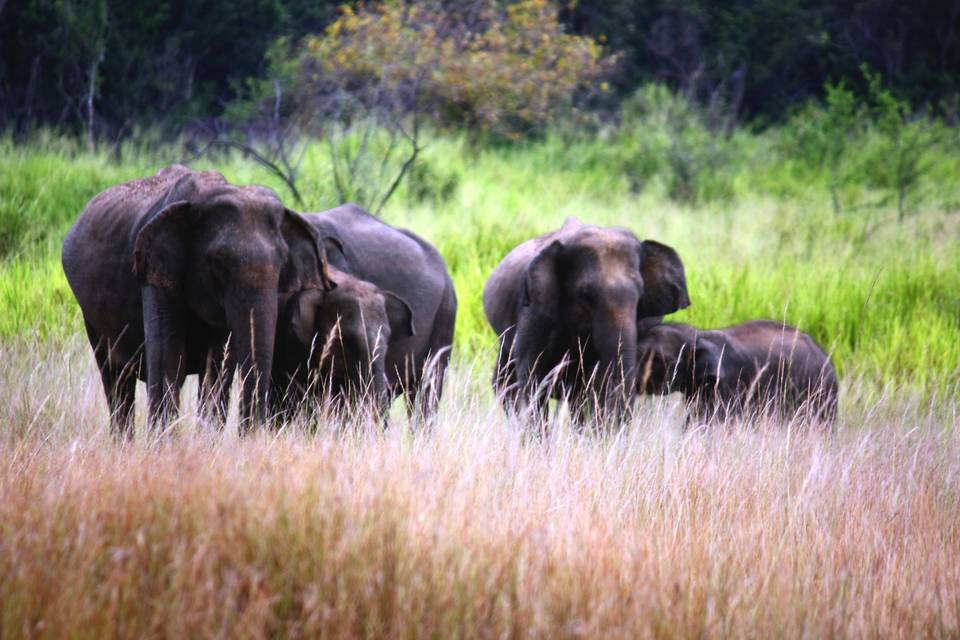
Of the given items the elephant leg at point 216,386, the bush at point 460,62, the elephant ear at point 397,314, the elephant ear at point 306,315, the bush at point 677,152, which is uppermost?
the elephant ear at point 306,315

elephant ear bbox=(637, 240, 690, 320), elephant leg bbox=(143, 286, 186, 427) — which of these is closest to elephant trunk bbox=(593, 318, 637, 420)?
elephant ear bbox=(637, 240, 690, 320)

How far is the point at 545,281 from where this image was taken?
7465 mm

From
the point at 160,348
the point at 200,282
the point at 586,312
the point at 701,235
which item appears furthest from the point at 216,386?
the point at 701,235

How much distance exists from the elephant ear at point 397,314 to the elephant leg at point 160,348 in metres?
1.18

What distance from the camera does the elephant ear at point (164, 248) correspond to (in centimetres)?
639

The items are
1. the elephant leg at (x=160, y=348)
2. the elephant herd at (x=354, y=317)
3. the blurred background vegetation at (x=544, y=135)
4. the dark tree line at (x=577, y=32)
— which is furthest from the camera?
the dark tree line at (x=577, y=32)

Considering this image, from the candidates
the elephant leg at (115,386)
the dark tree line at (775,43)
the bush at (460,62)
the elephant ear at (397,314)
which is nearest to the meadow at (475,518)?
the elephant leg at (115,386)

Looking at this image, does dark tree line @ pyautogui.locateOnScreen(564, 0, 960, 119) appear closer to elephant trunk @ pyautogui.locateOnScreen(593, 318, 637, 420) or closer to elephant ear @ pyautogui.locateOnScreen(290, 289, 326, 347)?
elephant trunk @ pyautogui.locateOnScreen(593, 318, 637, 420)

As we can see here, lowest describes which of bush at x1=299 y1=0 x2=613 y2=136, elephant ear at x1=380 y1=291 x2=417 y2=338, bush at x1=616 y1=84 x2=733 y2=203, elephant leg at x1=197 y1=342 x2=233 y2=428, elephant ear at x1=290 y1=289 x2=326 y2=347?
bush at x1=616 y1=84 x2=733 y2=203

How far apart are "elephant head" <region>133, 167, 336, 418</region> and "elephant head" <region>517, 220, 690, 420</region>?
144cm

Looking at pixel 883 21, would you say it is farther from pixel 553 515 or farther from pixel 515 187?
pixel 553 515

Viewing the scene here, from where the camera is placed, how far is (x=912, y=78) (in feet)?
107

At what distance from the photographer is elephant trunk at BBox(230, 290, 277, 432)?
618cm

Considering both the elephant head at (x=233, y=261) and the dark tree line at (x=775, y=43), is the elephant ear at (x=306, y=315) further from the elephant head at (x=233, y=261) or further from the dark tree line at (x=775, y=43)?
the dark tree line at (x=775, y=43)
